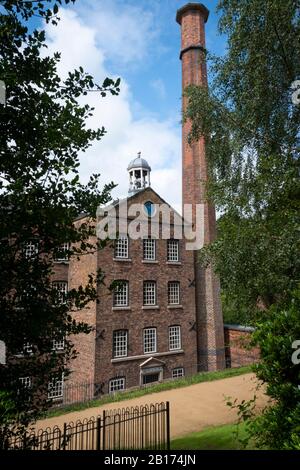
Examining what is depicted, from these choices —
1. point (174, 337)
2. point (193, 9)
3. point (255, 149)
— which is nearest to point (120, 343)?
point (174, 337)

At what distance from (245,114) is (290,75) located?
6.03ft

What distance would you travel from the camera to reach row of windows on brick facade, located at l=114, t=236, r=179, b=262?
73.7ft

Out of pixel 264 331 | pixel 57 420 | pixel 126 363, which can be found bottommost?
pixel 57 420

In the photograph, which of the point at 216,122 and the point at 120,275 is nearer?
the point at 216,122

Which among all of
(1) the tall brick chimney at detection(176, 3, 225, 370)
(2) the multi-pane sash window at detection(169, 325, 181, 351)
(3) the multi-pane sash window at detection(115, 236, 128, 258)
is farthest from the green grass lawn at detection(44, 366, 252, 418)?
(3) the multi-pane sash window at detection(115, 236, 128, 258)

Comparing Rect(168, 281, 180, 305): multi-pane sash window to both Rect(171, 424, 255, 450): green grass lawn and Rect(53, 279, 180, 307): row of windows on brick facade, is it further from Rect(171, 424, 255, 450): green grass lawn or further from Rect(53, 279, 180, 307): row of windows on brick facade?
Rect(171, 424, 255, 450): green grass lawn

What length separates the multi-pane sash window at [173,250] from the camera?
81.6ft

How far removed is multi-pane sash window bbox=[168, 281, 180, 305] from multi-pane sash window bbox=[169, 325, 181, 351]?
72.0 inches

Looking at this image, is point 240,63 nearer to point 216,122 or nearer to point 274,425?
point 216,122

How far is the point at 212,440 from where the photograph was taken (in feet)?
33.4

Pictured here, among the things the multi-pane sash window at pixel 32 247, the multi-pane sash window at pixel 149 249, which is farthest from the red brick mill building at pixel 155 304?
the multi-pane sash window at pixel 32 247

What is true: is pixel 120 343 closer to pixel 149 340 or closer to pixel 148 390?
pixel 149 340
